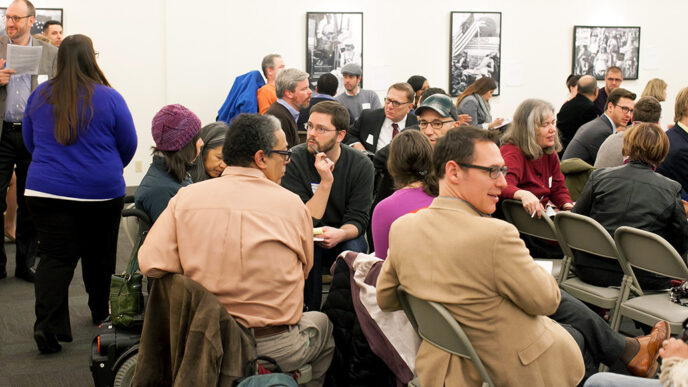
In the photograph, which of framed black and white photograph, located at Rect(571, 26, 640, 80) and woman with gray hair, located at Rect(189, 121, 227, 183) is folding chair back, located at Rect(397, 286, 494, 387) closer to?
woman with gray hair, located at Rect(189, 121, 227, 183)

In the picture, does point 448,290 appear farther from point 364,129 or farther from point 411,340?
point 364,129

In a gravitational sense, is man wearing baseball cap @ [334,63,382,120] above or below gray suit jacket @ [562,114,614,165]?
above

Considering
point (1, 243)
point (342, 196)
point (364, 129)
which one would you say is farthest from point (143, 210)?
point (364, 129)

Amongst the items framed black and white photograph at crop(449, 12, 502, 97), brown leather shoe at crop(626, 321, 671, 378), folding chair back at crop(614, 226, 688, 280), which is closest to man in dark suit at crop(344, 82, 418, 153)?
folding chair back at crop(614, 226, 688, 280)

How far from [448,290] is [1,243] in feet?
12.7

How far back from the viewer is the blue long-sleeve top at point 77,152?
3.52m

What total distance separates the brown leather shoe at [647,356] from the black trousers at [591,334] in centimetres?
10

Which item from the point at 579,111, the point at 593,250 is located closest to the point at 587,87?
the point at 579,111

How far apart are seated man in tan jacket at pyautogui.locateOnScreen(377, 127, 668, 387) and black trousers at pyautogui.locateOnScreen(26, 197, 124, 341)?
6.59 ft

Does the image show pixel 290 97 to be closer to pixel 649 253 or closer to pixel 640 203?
pixel 640 203

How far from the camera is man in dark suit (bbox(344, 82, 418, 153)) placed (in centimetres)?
521

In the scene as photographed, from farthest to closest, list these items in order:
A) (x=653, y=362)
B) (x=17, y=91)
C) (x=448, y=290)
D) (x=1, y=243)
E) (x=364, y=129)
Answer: (x=364, y=129) → (x=1, y=243) → (x=17, y=91) → (x=653, y=362) → (x=448, y=290)

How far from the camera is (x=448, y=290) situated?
204 cm

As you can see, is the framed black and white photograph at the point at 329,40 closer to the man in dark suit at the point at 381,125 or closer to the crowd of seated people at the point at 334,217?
the man in dark suit at the point at 381,125
